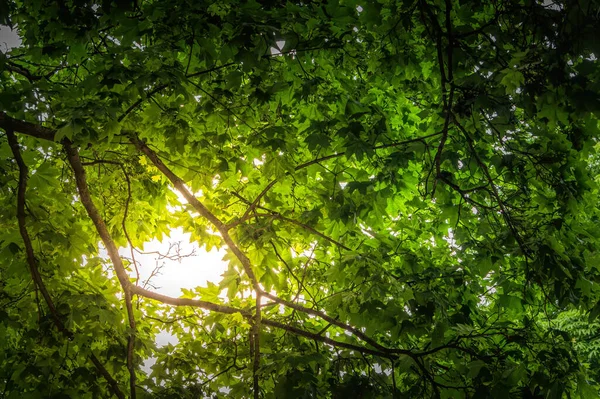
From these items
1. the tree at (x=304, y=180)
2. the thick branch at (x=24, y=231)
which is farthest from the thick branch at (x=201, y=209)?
the thick branch at (x=24, y=231)

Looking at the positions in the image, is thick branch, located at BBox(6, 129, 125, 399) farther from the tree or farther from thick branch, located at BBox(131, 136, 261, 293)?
thick branch, located at BBox(131, 136, 261, 293)

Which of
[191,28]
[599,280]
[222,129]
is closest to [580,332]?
[599,280]

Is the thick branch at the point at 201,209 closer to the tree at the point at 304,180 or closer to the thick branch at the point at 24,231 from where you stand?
the tree at the point at 304,180

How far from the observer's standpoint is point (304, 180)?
12.4ft

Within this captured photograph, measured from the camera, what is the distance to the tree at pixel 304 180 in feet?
7.70

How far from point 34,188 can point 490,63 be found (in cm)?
364

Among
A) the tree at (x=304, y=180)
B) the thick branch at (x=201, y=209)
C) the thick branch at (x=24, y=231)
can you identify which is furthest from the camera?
the thick branch at (x=201, y=209)

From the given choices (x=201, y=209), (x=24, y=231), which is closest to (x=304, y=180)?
(x=201, y=209)

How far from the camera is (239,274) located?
3521 mm

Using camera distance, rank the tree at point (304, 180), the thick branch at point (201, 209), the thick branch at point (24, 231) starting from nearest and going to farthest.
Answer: the tree at point (304, 180)
the thick branch at point (24, 231)
the thick branch at point (201, 209)

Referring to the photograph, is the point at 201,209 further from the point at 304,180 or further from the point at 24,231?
the point at 24,231

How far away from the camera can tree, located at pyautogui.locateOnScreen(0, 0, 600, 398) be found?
235 centimetres

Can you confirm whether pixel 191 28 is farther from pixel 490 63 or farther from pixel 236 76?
pixel 490 63

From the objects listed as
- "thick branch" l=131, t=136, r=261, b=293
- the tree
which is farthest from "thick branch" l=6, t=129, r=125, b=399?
"thick branch" l=131, t=136, r=261, b=293
